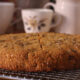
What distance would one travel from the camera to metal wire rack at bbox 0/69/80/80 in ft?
1.17

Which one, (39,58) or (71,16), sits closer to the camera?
(39,58)

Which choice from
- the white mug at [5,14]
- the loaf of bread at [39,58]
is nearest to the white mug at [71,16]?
the white mug at [5,14]

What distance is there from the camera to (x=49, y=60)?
0.38 metres

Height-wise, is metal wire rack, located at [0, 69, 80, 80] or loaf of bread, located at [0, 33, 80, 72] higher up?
loaf of bread, located at [0, 33, 80, 72]

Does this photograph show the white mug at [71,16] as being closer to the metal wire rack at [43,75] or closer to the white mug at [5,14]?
the white mug at [5,14]

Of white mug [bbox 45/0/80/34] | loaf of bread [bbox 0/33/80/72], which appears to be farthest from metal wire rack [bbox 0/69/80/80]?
white mug [bbox 45/0/80/34]

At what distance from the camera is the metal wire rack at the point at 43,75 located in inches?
14.0

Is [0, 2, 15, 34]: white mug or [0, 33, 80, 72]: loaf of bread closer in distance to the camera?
[0, 33, 80, 72]: loaf of bread

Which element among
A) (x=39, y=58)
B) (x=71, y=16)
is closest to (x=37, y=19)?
(x=71, y=16)

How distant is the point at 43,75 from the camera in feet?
1.22

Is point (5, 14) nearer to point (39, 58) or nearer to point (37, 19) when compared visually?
point (37, 19)

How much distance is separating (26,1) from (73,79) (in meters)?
0.78

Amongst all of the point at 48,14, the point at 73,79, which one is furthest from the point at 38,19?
the point at 73,79

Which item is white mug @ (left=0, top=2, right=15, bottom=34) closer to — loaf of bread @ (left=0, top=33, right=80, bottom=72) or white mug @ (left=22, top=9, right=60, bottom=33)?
white mug @ (left=22, top=9, right=60, bottom=33)
